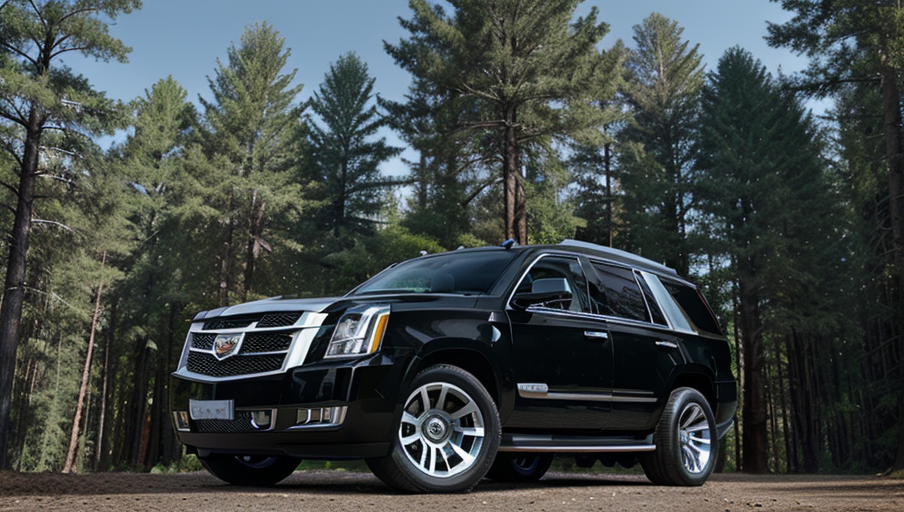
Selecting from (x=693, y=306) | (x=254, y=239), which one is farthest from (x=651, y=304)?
(x=254, y=239)

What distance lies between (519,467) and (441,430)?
10.3 feet

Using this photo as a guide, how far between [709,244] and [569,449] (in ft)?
90.2

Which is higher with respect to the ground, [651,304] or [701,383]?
[651,304]

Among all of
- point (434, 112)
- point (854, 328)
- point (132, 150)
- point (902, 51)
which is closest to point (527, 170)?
point (434, 112)

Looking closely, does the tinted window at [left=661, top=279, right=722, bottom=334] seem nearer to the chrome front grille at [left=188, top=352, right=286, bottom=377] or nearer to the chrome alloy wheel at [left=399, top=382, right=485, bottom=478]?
the chrome alloy wheel at [left=399, top=382, right=485, bottom=478]

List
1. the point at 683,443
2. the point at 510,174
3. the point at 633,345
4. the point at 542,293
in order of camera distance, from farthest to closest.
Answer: the point at 510,174
the point at 683,443
the point at 633,345
the point at 542,293

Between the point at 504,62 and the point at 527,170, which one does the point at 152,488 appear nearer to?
the point at 504,62

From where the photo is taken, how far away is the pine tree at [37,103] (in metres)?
23.0

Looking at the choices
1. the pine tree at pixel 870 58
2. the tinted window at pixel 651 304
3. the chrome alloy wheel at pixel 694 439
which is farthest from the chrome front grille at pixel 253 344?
the pine tree at pixel 870 58

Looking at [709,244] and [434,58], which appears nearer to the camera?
[434,58]

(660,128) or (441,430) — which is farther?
(660,128)

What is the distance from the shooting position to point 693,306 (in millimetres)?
9039

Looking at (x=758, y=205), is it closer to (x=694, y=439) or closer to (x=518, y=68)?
(x=518, y=68)

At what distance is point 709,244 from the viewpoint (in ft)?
107
